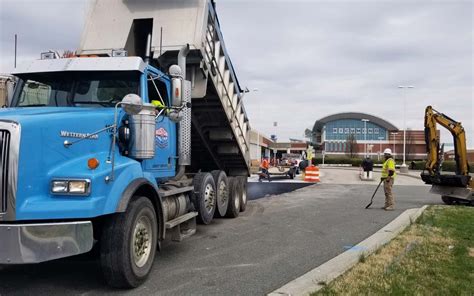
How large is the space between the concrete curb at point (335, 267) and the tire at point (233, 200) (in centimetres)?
342

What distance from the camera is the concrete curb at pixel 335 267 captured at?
5398mm

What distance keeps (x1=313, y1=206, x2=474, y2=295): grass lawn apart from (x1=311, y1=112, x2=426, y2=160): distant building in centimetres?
8848

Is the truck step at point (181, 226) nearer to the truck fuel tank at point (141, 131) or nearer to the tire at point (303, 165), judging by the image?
the truck fuel tank at point (141, 131)

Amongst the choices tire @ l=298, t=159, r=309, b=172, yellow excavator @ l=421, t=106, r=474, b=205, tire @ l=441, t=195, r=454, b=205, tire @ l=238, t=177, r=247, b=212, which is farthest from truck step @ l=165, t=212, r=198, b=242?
tire @ l=298, t=159, r=309, b=172

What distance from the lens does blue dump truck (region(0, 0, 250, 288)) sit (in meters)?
4.68

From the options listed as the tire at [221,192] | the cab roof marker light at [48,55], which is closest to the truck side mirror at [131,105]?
the cab roof marker light at [48,55]

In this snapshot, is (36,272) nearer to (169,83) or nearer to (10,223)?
(10,223)

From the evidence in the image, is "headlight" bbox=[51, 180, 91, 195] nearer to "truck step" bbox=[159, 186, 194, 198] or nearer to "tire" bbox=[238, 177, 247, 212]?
"truck step" bbox=[159, 186, 194, 198]

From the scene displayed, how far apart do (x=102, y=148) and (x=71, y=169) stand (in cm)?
57

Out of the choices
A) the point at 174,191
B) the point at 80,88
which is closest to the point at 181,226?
the point at 174,191

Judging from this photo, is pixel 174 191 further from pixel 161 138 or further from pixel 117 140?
pixel 117 140

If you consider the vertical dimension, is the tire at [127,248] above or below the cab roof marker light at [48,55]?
below

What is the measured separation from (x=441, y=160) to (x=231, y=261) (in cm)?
1144

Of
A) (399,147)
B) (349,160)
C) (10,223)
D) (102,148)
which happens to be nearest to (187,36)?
(102,148)
